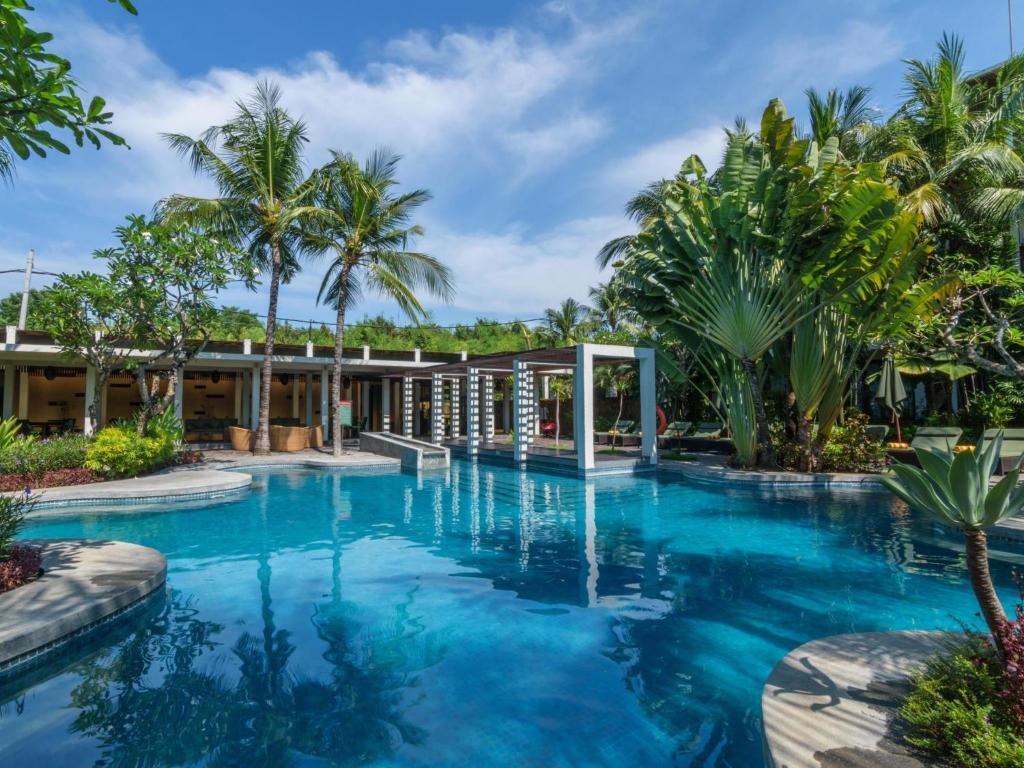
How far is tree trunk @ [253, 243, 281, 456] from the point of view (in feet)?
54.4

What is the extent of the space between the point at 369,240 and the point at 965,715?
1765 centimetres

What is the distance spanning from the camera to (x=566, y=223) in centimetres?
2250

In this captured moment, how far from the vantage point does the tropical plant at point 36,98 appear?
275 centimetres

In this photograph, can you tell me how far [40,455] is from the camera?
1112 cm

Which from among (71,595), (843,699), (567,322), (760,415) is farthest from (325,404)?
(843,699)

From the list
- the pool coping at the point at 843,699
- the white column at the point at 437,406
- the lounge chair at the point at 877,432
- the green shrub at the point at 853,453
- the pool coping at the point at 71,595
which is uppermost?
the white column at the point at 437,406

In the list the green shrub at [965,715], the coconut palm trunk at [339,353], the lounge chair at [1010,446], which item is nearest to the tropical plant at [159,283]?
the coconut palm trunk at [339,353]

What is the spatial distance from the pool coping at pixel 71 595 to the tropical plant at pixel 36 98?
3337 millimetres

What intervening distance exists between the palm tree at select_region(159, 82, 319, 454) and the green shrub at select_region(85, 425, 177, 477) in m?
5.62

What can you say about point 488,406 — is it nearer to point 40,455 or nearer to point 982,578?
point 40,455

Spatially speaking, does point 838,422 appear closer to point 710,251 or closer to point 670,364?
point 670,364

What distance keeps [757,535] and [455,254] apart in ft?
52.4

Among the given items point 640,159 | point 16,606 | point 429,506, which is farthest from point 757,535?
point 640,159

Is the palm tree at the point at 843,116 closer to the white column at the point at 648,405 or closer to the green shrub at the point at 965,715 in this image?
the white column at the point at 648,405
